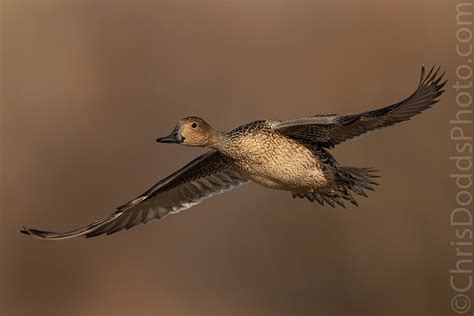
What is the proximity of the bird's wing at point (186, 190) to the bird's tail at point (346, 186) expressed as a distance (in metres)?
0.66

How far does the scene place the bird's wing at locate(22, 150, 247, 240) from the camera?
17.0 ft

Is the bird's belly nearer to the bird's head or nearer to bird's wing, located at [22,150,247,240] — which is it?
the bird's head

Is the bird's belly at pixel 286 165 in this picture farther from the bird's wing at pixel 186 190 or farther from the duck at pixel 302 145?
the bird's wing at pixel 186 190

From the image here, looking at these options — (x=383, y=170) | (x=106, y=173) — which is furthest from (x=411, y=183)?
(x=106, y=173)

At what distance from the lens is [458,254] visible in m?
7.23

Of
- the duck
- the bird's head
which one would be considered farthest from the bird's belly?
the bird's head

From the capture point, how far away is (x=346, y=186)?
4.68 metres

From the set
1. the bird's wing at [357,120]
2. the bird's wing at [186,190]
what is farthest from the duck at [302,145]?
the bird's wing at [186,190]

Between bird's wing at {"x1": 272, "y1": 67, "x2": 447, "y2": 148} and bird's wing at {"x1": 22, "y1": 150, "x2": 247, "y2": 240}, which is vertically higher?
bird's wing at {"x1": 272, "y1": 67, "x2": 447, "y2": 148}

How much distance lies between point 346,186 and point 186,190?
1.14 metres

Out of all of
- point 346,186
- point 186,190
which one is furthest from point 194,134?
point 346,186

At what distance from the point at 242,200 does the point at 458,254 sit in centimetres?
189

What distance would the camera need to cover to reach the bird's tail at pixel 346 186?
468 centimetres

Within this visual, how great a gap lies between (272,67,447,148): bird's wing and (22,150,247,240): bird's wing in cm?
65
